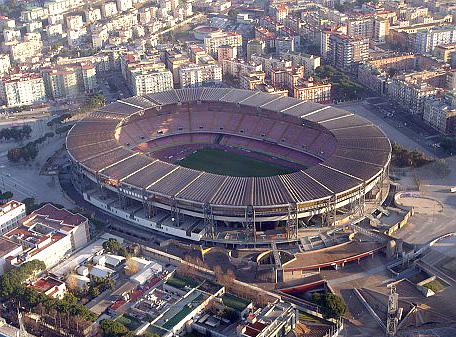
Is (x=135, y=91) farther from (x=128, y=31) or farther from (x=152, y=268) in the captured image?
(x=152, y=268)

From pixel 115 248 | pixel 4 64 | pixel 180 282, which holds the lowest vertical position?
pixel 180 282

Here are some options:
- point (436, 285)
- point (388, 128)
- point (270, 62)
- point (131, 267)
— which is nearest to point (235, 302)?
point (131, 267)

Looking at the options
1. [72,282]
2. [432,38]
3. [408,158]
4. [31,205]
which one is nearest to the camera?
[72,282]

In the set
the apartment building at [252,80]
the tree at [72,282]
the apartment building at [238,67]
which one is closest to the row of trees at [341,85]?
the apartment building at [252,80]

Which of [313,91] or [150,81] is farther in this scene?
[150,81]

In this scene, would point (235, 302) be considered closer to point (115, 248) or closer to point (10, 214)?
point (115, 248)

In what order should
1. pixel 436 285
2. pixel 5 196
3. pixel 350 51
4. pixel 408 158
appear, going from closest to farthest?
1. pixel 436 285
2. pixel 5 196
3. pixel 408 158
4. pixel 350 51
